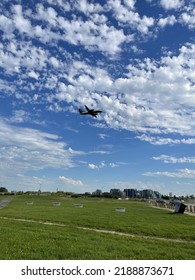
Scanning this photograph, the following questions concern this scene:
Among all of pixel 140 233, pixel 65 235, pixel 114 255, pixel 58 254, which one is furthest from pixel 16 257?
pixel 140 233

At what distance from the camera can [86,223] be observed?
31.0 m

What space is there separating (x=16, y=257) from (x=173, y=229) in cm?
1512

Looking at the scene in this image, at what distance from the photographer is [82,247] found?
17938 millimetres

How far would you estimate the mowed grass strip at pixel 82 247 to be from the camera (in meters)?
16.2

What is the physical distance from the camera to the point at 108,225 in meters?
29.6

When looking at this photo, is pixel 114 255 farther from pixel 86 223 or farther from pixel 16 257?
pixel 86 223

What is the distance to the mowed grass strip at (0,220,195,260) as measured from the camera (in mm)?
16172

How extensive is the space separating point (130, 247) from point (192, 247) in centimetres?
352

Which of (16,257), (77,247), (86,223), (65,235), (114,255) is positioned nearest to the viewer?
(16,257)

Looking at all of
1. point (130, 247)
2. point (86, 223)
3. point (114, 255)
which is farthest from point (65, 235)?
point (86, 223)

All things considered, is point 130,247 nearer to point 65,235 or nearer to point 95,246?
point 95,246
